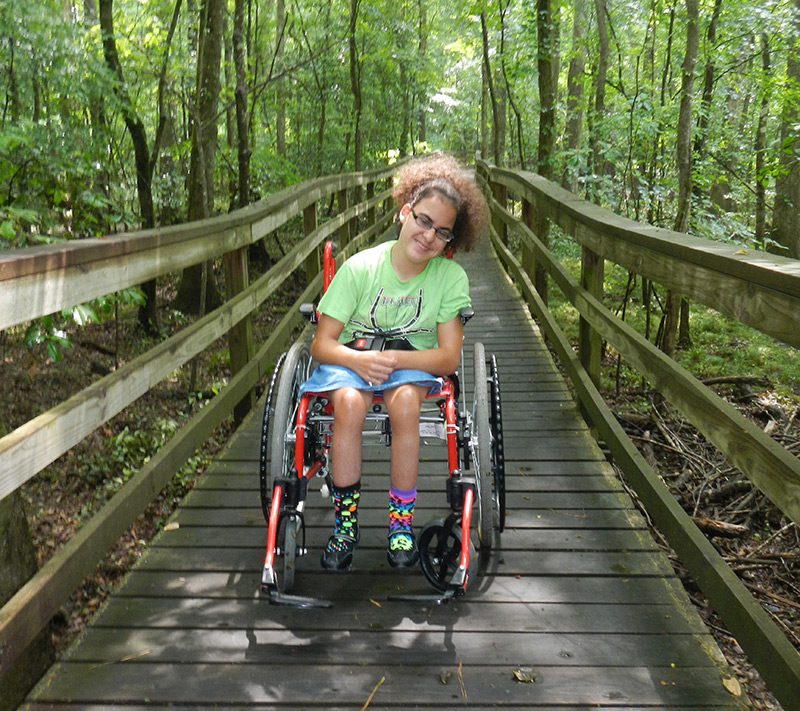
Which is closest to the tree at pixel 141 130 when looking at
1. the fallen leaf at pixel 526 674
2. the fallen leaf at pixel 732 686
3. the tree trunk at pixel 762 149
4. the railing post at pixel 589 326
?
the railing post at pixel 589 326

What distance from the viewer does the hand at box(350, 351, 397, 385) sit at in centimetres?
245

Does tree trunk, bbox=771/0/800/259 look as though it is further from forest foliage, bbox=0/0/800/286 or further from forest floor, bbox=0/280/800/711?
forest floor, bbox=0/280/800/711

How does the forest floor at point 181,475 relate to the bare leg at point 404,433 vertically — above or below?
below

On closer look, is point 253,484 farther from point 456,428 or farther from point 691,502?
point 691,502

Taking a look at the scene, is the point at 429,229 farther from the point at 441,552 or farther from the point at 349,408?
the point at 441,552

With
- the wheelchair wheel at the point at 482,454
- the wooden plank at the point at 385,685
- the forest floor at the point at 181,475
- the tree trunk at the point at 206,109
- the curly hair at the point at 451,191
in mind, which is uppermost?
the tree trunk at the point at 206,109

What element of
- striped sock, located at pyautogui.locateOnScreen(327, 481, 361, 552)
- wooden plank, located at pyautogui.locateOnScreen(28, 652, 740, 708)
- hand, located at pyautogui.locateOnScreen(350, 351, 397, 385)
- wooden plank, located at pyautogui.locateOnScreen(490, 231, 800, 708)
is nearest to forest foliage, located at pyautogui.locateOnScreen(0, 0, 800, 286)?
hand, located at pyautogui.locateOnScreen(350, 351, 397, 385)

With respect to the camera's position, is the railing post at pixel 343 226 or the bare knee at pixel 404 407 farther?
the railing post at pixel 343 226

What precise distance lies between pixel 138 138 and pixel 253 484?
484 cm

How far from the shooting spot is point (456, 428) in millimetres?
2398

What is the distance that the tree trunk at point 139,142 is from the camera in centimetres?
646

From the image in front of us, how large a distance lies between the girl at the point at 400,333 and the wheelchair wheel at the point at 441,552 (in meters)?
0.11

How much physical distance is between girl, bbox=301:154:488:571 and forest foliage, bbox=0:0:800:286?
4.63 ft

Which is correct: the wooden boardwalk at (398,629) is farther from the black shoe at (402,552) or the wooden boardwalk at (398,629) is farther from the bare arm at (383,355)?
the bare arm at (383,355)
